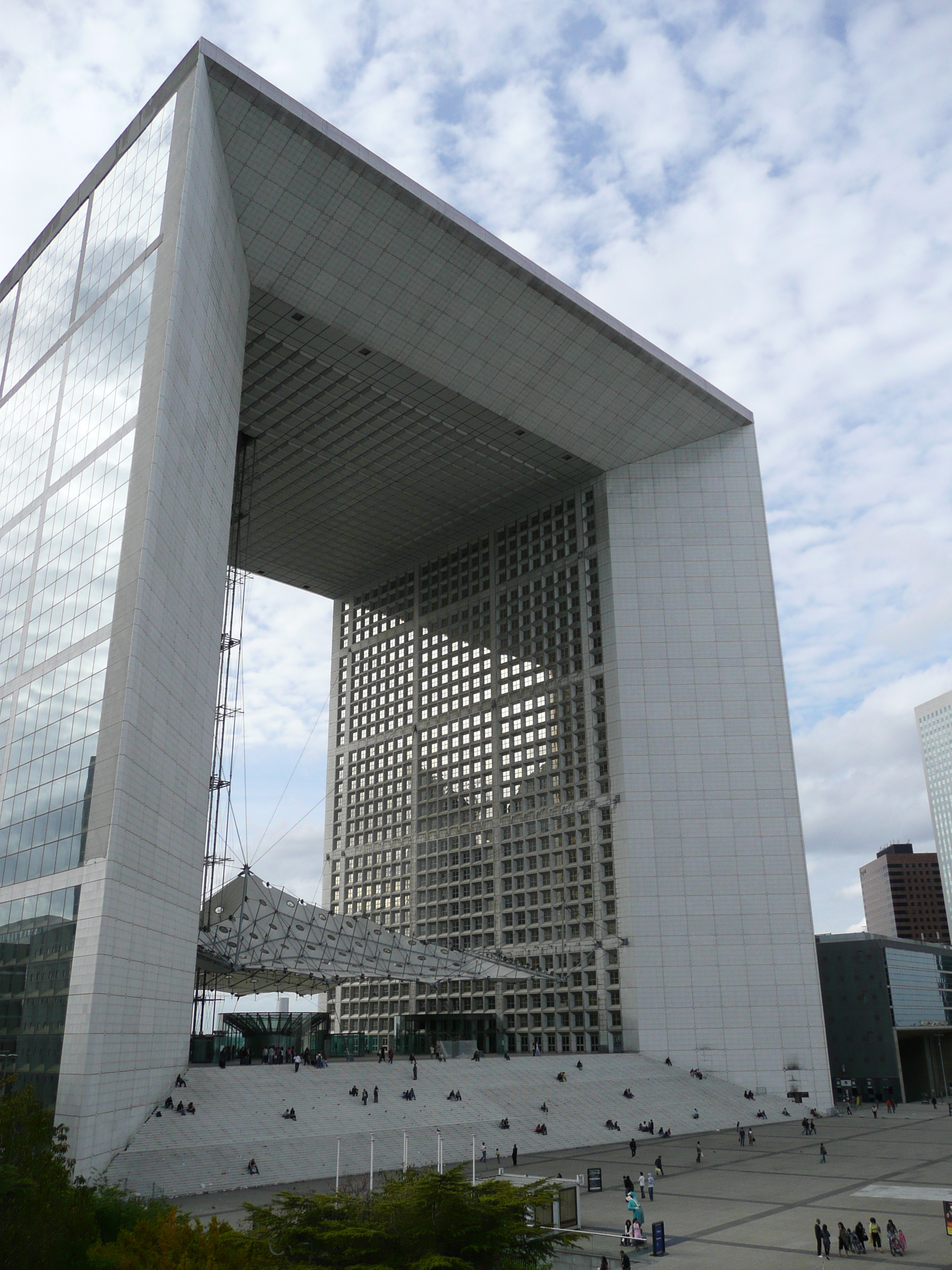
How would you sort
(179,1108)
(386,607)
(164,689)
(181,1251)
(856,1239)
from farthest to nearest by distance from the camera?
(386,607), (164,689), (179,1108), (856,1239), (181,1251)

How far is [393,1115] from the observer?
42.7m

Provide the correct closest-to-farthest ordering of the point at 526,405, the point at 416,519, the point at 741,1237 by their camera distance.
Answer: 1. the point at 741,1237
2. the point at 526,405
3. the point at 416,519

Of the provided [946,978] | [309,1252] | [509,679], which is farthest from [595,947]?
[309,1252]

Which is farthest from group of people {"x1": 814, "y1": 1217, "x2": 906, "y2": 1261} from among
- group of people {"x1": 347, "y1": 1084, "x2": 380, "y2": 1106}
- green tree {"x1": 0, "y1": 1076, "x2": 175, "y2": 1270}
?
group of people {"x1": 347, "y1": 1084, "x2": 380, "y2": 1106}

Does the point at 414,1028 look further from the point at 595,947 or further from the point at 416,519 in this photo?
the point at 416,519

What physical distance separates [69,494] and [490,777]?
133 feet

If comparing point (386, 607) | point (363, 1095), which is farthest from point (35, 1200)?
point (386, 607)

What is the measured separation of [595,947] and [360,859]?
976 inches

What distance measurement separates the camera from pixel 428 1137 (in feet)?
135

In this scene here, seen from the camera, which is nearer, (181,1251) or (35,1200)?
(35,1200)

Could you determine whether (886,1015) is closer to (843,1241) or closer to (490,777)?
(490,777)

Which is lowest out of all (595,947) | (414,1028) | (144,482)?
(414,1028)

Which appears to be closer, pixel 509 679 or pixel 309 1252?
pixel 309 1252

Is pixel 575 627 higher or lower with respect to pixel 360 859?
higher
